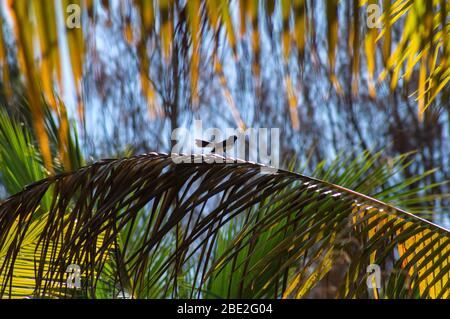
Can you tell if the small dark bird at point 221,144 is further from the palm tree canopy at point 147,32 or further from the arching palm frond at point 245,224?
the palm tree canopy at point 147,32

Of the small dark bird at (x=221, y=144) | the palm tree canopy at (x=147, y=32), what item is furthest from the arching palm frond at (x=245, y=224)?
the palm tree canopy at (x=147, y=32)

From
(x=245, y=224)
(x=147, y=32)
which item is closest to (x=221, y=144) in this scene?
(x=245, y=224)

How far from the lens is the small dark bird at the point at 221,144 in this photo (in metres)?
2.06

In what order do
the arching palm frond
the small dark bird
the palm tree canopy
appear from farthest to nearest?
the small dark bird → the arching palm frond → the palm tree canopy

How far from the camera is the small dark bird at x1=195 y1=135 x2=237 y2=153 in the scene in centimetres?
206

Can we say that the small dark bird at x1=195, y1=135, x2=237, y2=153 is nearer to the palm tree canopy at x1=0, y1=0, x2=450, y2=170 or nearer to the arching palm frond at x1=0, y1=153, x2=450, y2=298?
the arching palm frond at x1=0, y1=153, x2=450, y2=298

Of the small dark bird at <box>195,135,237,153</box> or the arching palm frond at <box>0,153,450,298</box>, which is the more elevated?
the small dark bird at <box>195,135,237,153</box>

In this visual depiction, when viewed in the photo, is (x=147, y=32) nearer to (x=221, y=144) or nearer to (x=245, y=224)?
(x=245, y=224)

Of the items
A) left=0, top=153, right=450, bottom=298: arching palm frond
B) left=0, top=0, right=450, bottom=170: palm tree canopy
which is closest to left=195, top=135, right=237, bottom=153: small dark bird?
left=0, top=153, right=450, bottom=298: arching palm frond

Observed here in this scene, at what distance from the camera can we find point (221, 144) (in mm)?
2100

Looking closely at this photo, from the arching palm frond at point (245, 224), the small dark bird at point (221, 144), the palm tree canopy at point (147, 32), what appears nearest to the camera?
the palm tree canopy at point (147, 32)

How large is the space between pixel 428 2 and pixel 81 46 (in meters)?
0.44

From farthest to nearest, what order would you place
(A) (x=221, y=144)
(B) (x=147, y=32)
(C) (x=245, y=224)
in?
1. (A) (x=221, y=144)
2. (C) (x=245, y=224)
3. (B) (x=147, y=32)
